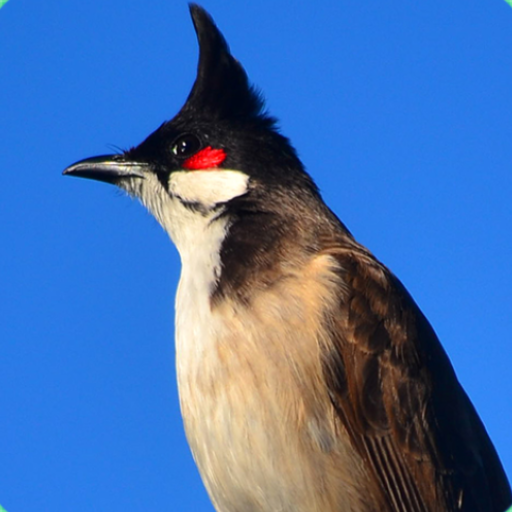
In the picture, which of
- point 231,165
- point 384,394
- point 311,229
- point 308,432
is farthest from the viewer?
point 231,165

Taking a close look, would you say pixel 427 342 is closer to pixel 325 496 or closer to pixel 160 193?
pixel 325 496

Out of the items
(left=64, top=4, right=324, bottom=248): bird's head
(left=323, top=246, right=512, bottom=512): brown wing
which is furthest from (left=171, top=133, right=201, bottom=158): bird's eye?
(left=323, top=246, right=512, bottom=512): brown wing

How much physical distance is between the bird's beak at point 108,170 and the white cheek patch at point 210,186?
1.12ft

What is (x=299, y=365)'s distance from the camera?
457cm

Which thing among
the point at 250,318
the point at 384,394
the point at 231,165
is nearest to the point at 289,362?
the point at 250,318

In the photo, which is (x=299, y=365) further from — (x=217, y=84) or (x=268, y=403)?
(x=217, y=84)

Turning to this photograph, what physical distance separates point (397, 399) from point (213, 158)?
1.91 metres

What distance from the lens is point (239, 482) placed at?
4.65 meters

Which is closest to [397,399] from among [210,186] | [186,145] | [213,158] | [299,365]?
[299,365]

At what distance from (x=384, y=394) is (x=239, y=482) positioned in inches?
35.7

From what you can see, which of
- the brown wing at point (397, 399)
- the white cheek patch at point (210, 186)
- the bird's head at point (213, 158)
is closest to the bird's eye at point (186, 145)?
the bird's head at point (213, 158)

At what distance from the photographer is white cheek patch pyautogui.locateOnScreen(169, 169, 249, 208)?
17.9 ft

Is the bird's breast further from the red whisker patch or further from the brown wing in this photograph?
the red whisker patch

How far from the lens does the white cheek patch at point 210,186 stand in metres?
5.46
